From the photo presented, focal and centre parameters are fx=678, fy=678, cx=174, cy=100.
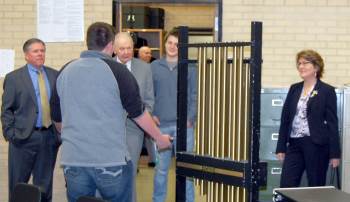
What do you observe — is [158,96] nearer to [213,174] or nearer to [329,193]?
[213,174]

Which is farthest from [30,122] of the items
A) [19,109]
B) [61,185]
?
[61,185]

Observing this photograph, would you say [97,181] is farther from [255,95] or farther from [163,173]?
[163,173]

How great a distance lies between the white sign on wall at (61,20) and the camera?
7395mm

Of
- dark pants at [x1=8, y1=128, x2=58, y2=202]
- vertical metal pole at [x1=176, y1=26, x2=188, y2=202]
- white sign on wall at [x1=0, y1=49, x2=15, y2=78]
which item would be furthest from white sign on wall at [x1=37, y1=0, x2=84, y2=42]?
vertical metal pole at [x1=176, y1=26, x2=188, y2=202]

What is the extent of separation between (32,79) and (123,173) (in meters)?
1.99

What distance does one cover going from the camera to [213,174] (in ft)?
12.8

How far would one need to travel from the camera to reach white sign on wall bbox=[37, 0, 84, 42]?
739cm

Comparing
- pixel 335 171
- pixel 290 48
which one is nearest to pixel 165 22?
pixel 290 48

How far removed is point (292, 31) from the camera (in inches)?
287

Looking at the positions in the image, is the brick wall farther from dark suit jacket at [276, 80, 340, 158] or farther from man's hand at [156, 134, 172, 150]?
man's hand at [156, 134, 172, 150]

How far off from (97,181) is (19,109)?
1.93m

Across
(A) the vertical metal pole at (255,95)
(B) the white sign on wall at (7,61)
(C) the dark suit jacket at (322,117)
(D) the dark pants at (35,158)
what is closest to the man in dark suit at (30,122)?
(D) the dark pants at (35,158)

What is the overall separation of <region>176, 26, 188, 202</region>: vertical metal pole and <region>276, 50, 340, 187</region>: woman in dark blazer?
5.30 ft

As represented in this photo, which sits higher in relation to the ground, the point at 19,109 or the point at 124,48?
the point at 124,48
